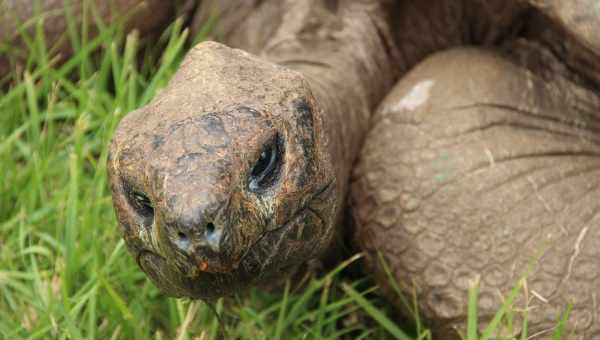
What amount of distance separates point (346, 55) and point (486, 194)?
0.63 m

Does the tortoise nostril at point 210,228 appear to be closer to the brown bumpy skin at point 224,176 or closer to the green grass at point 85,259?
the brown bumpy skin at point 224,176

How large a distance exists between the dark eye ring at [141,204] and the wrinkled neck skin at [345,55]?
659mm

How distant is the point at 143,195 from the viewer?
1701mm

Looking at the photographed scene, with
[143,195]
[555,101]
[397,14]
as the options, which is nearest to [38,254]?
[143,195]

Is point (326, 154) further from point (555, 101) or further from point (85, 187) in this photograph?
point (85, 187)

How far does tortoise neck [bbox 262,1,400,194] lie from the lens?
2.40 metres

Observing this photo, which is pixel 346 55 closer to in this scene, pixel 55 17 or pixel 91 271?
pixel 91 271

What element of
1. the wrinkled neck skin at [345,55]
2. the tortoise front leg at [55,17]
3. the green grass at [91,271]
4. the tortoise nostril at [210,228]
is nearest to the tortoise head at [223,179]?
the tortoise nostril at [210,228]

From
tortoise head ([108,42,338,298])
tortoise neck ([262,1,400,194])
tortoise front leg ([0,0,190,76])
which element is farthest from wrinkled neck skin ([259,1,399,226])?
tortoise front leg ([0,0,190,76])

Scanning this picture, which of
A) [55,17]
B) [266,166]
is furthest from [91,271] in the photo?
[55,17]

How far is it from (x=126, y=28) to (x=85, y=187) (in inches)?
27.1

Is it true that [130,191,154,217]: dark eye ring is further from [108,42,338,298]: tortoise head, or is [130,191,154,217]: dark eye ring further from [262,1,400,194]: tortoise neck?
[262,1,400,194]: tortoise neck

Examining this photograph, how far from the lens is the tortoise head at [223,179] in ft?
5.23

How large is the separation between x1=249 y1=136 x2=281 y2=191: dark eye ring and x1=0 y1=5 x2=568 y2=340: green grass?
0.42 meters
